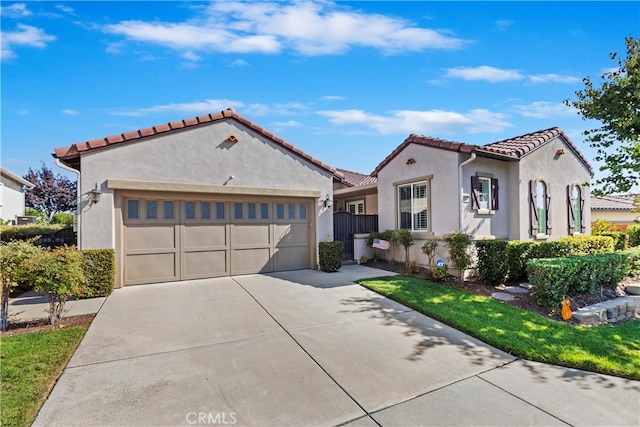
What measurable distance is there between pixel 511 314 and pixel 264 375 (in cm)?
531

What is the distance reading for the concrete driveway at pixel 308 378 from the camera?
3.01 metres

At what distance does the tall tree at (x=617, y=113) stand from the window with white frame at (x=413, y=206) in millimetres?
5040

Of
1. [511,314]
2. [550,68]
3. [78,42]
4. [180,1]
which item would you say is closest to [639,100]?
[550,68]

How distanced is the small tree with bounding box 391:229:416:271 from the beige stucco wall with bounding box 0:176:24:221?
21876 mm

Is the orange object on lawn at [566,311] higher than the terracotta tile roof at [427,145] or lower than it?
lower

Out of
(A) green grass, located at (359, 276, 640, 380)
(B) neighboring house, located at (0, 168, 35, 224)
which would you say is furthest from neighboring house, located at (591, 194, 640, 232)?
(B) neighboring house, located at (0, 168, 35, 224)

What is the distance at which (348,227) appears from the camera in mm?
12664

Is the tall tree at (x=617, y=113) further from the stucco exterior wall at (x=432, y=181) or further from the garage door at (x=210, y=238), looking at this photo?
the garage door at (x=210, y=238)

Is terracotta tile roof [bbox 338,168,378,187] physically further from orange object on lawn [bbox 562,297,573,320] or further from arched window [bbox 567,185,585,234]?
orange object on lawn [bbox 562,297,573,320]

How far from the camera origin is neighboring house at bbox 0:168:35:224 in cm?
1796

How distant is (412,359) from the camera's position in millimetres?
4262

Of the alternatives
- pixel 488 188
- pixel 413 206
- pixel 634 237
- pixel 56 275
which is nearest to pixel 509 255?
pixel 488 188

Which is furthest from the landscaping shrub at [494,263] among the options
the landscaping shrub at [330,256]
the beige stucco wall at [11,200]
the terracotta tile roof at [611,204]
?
the beige stucco wall at [11,200]
